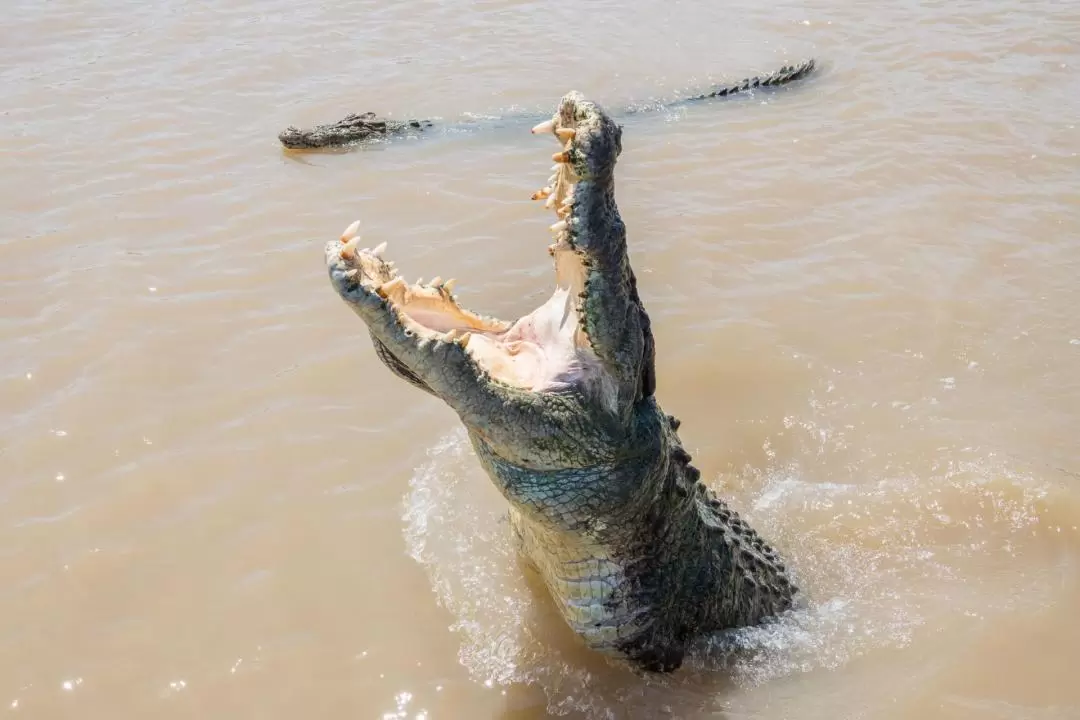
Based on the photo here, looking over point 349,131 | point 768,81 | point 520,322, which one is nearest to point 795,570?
point 520,322

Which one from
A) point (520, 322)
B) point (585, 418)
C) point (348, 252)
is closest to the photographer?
point (348, 252)

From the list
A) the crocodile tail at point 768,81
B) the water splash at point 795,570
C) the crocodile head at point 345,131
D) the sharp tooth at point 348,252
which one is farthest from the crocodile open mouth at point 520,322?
the crocodile tail at point 768,81

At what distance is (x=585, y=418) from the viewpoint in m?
2.91

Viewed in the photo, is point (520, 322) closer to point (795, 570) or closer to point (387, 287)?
point (387, 287)

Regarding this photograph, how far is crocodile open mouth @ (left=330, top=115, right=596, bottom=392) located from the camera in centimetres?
261

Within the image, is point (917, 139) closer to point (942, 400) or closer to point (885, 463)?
point (942, 400)

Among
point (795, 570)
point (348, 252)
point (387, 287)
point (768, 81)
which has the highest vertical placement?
point (348, 252)

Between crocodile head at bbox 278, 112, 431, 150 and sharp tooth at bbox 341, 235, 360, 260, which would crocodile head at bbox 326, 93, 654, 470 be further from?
crocodile head at bbox 278, 112, 431, 150

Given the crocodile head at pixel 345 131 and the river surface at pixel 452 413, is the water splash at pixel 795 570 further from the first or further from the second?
the crocodile head at pixel 345 131

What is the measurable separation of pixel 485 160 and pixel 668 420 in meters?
4.26

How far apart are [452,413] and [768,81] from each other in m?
5.62

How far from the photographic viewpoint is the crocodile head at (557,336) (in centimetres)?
259

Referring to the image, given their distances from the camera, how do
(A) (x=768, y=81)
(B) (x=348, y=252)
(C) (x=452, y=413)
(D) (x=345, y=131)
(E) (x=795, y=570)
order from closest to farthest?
(B) (x=348, y=252) → (E) (x=795, y=570) → (C) (x=452, y=413) → (D) (x=345, y=131) → (A) (x=768, y=81)

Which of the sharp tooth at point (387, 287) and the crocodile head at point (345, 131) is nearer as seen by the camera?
the sharp tooth at point (387, 287)
